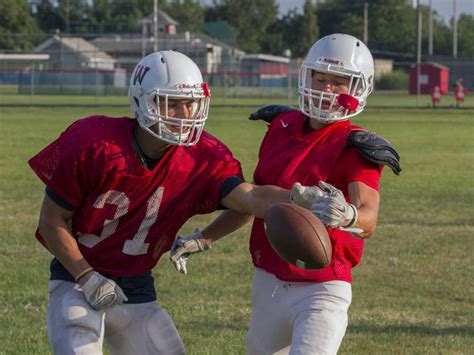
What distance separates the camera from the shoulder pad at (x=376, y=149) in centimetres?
467

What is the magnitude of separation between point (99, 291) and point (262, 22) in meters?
90.3

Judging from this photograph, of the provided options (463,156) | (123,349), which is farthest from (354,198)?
(463,156)

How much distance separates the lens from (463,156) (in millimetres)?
22172

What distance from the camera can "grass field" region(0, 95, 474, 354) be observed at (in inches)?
282

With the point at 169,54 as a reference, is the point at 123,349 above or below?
below

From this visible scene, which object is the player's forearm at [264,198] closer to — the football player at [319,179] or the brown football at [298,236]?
the football player at [319,179]

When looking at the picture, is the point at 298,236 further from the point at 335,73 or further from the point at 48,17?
the point at 48,17

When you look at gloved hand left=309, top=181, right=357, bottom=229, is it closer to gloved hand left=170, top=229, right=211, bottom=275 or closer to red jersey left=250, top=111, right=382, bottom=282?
red jersey left=250, top=111, right=382, bottom=282

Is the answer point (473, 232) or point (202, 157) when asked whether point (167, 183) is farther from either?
point (473, 232)

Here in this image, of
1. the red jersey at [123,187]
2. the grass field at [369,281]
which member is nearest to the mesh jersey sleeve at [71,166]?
the red jersey at [123,187]

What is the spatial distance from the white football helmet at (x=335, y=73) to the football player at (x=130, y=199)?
0.43 meters

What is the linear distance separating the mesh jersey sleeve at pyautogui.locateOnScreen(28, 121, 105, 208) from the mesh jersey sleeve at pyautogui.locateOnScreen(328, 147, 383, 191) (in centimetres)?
105

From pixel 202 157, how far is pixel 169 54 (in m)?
0.49

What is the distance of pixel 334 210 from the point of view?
4.26 m
